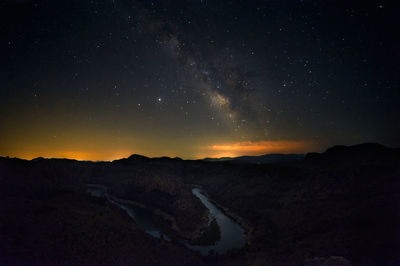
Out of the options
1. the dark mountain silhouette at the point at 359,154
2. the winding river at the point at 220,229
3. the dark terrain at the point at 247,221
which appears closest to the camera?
the dark terrain at the point at 247,221

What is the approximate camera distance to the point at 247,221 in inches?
2191

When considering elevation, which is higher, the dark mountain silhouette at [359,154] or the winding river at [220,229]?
the dark mountain silhouette at [359,154]

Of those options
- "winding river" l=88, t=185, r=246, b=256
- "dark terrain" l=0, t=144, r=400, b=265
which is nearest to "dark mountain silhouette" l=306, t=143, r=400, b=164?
"dark terrain" l=0, t=144, r=400, b=265

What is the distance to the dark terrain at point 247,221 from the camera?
2828 centimetres

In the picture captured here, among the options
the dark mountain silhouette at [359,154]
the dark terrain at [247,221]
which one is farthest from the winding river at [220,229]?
the dark mountain silhouette at [359,154]

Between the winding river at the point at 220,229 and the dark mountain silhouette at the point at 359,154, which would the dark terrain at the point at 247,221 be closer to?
the dark mountain silhouette at the point at 359,154

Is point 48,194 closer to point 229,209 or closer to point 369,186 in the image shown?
point 229,209

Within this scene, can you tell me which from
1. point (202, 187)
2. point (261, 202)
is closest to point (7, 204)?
point (261, 202)

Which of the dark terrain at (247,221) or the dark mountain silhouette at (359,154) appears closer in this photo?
the dark terrain at (247,221)

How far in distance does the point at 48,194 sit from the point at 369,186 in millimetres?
82713

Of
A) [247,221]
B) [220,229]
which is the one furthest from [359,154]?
[220,229]

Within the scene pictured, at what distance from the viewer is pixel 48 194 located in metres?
62.8

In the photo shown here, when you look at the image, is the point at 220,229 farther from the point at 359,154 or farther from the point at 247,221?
the point at 359,154

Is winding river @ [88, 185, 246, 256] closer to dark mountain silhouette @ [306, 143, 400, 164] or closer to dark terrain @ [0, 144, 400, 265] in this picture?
dark terrain @ [0, 144, 400, 265]
